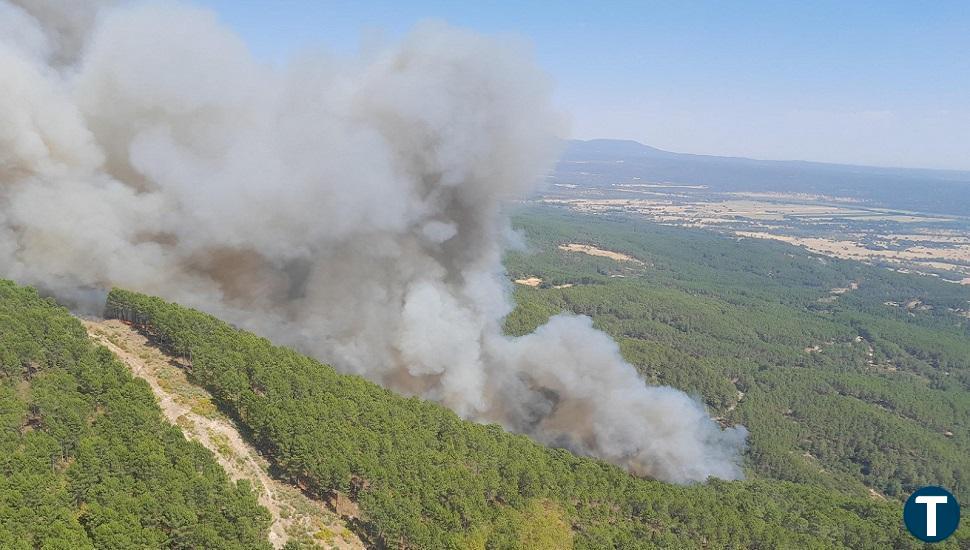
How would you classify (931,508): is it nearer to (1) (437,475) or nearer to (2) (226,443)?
(1) (437,475)

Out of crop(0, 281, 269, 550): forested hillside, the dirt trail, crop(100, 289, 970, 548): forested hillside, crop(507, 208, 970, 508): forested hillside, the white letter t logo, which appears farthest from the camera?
crop(507, 208, 970, 508): forested hillside

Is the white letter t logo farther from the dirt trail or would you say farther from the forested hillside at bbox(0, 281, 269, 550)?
the forested hillside at bbox(0, 281, 269, 550)

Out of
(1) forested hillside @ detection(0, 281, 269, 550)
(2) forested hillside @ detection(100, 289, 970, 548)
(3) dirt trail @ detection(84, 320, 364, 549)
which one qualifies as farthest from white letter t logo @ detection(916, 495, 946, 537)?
(1) forested hillside @ detection(0, 281, 269, 550)

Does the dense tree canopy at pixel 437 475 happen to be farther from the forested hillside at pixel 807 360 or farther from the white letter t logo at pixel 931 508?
the forested hillside at pixel 807 360

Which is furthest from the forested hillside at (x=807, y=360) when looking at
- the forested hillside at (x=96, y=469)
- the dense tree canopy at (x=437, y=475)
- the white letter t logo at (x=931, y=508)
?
the forested hillside at (x=96, y=469)

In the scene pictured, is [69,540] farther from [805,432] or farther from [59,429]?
[805,432]
